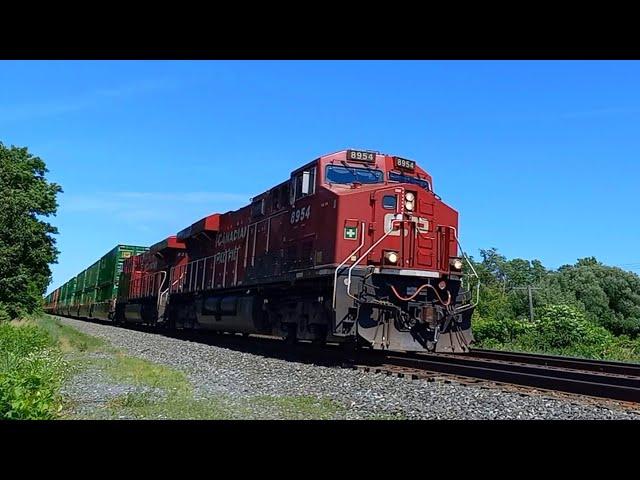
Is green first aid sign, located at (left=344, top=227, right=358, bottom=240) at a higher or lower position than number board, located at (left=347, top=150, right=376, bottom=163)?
lower

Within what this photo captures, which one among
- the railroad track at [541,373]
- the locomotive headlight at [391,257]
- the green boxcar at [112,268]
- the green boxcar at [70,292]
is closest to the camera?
the railroad track at [541,373]

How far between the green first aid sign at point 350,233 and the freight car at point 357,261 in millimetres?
23

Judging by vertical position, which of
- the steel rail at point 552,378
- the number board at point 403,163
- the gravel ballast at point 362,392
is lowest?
the gravel ballast at point 362,392

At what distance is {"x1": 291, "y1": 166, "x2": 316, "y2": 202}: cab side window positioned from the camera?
40.5 ft

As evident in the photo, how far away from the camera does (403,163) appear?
12.7 meters

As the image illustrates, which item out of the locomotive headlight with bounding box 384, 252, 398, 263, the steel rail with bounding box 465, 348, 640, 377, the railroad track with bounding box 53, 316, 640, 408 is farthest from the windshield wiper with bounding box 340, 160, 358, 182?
the steel rail with bounding box 465, 348, 640, 377

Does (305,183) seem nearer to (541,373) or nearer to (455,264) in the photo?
(455,264)

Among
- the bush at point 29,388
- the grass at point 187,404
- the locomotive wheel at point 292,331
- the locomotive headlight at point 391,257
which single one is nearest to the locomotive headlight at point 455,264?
the locomotive headlight at point 391,257

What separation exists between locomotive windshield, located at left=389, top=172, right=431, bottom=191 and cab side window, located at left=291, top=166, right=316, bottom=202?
1565 mm

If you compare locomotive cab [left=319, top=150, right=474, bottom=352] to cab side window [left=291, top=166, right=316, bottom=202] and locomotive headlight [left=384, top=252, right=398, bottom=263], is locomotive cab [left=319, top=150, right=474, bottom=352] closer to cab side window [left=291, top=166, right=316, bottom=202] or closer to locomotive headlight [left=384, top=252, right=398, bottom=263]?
locomotive headlight [left=384, top=252, right=398, bottom=263]

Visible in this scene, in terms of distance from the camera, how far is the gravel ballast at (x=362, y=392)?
6685 mm

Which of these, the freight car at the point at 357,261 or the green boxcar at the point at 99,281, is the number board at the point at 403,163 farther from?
the green boxcar at the point at 99,281

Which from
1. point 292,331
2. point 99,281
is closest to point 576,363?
point 292,331
